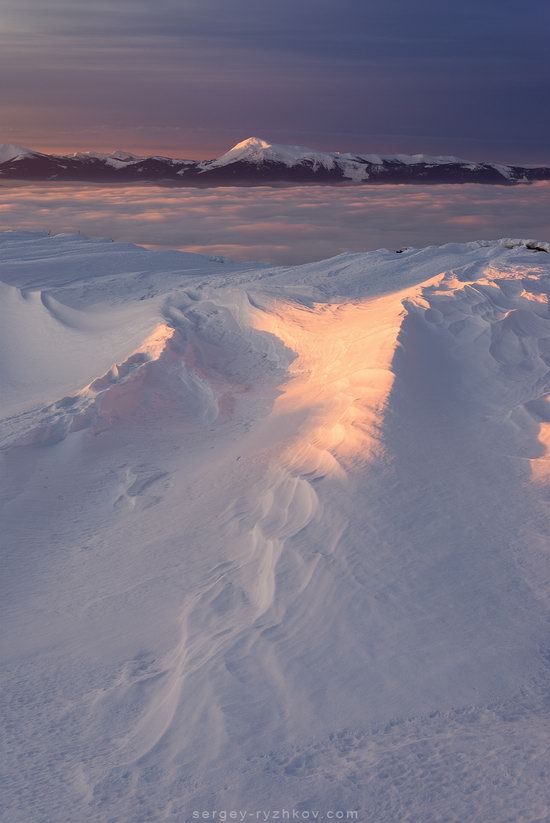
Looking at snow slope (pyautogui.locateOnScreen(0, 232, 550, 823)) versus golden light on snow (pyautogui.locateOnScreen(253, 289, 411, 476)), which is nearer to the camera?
snow slope (pyautogui.locateOnScreen(0, 232, 550, 823))

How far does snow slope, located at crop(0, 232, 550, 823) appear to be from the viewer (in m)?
3.90

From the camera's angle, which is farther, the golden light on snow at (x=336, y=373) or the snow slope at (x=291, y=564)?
the golden light on snow at (x=336, y=373)

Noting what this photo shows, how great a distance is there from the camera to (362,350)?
30.0ft

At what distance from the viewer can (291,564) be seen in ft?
18.4

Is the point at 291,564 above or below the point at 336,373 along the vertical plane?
below

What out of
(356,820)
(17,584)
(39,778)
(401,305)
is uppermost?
(401,305)

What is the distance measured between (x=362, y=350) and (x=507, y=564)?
4.10 metres

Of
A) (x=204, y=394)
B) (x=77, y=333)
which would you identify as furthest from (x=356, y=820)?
(x=77, y=333)

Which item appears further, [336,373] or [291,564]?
[336,373]

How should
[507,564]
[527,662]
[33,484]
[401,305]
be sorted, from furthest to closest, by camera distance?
[401,305] < [33,484] < [507,564] < [527,662]

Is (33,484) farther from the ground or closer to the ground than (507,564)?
closer to the ground

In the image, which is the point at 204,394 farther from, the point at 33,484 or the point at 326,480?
the point at 326,480

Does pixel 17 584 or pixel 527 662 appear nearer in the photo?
pixel 527 662

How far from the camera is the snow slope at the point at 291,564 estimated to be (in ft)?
12.8
